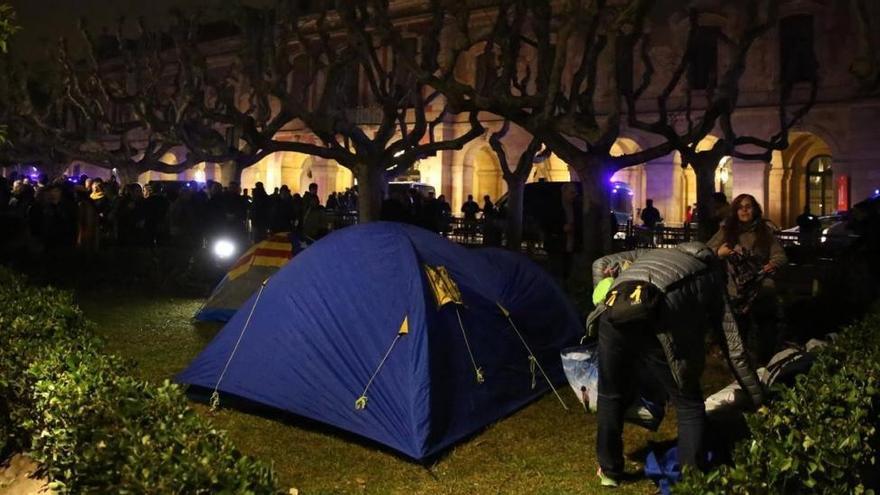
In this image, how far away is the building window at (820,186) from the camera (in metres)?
30.4

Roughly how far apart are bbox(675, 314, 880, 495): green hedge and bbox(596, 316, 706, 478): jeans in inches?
29.2

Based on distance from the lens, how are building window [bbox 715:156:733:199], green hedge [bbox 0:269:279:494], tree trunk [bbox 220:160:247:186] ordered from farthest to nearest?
building window [bbox 715:156:733:199] < tree trunk [bbox 220:160:247:186] < green hedge [bbox 0:269:279:494]

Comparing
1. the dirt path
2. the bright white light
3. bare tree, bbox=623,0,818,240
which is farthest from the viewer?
bare tree, bbox=623,0,818,240

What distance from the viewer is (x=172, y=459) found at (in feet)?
11.3

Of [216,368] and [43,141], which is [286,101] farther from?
[43,141]

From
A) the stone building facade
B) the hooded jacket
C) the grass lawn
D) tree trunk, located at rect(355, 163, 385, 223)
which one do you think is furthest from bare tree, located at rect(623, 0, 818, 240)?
the hooded jacket

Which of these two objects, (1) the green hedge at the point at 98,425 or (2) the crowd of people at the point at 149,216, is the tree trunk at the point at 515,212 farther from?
(1) the green hedge at the point at 98,425

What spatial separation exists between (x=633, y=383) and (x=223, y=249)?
1210 cm

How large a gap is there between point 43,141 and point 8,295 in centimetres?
3054

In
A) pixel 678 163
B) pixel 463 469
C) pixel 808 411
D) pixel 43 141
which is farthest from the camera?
pixel 43 141

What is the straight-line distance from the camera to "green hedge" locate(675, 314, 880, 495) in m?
3.45

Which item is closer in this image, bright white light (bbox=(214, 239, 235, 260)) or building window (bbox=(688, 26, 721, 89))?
bright white light (bbox=(214, 239, 235, 260))

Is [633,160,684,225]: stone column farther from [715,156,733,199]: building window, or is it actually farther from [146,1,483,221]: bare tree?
[146,1,483,221]: bare tree

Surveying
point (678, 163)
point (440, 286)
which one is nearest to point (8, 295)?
point (440, 286)
